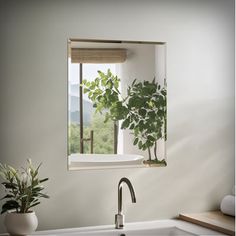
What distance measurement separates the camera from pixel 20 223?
8.84ft

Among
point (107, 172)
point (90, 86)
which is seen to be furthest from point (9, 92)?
point (107, 172)

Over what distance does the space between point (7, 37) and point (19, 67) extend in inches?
6.4

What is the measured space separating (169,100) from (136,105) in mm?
200

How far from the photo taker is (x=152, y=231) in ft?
9.84

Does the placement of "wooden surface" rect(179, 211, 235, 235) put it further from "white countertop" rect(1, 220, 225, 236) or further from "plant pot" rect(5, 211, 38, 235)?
"plant pot" rect(5, 211, 38, 235)

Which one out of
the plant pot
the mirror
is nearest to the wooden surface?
the mirror

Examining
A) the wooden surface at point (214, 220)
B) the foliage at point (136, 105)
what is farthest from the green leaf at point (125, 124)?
the wooden surface at point (214, 220)

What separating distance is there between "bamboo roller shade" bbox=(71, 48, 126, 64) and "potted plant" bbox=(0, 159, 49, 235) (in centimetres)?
62

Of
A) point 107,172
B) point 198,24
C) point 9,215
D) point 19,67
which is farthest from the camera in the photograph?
point 198,24

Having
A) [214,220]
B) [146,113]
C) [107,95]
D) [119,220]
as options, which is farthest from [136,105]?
[214,220]

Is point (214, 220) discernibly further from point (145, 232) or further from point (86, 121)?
point (86, 121)

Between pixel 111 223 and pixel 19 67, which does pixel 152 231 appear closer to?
pixel 111 223

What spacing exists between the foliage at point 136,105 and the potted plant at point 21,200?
542 millimetres

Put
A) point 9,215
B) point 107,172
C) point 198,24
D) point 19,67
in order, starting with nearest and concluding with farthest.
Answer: point 9,215 → point 19,67 → point 107,172 → point 198,24
